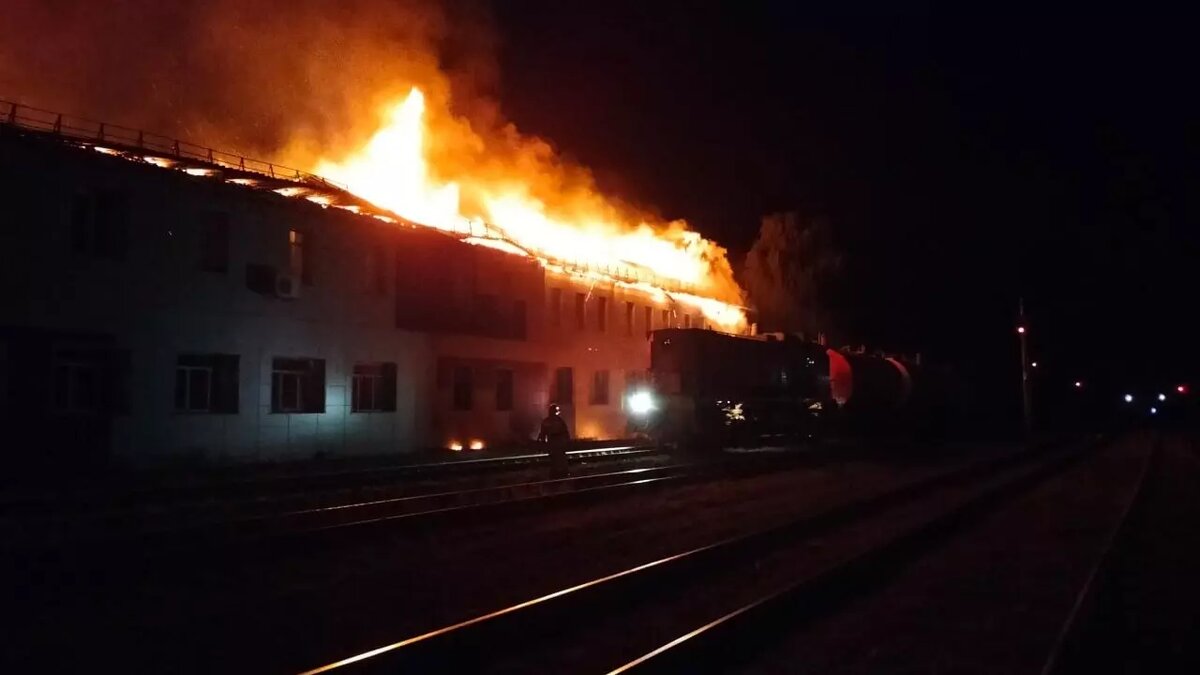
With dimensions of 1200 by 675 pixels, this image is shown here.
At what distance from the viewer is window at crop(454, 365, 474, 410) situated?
3300cm

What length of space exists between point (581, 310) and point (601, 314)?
67.0 inches

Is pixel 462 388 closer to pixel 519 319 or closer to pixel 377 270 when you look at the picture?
pixel 519 319

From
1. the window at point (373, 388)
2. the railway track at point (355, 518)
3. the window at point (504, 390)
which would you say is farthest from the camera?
the window at point (504, 390)

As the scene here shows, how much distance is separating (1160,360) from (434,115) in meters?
88.1

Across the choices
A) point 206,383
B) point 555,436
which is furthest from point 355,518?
point 206,383

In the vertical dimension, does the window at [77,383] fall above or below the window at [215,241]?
below

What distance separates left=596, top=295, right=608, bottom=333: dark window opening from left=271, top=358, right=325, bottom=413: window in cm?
1612

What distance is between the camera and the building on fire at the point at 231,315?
21125mm

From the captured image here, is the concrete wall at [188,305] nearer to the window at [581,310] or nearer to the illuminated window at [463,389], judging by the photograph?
the illuminated window at [463,389]

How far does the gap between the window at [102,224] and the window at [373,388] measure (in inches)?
303

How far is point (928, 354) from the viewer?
67.1 meters

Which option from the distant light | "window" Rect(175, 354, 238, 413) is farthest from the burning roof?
the distant light

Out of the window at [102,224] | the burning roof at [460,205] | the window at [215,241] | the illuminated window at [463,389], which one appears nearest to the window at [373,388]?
the illuminated window at [463,389]

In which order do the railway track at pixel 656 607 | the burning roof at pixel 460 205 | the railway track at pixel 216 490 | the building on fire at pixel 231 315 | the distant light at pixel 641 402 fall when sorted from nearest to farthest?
1. the railway track at pixel 656 607
2. the railway track at pixel 216 490
3. the building on fire at pixel 231 315
4. the burning roof at pixel 460 205
5. the distant light at pixel 641 402
